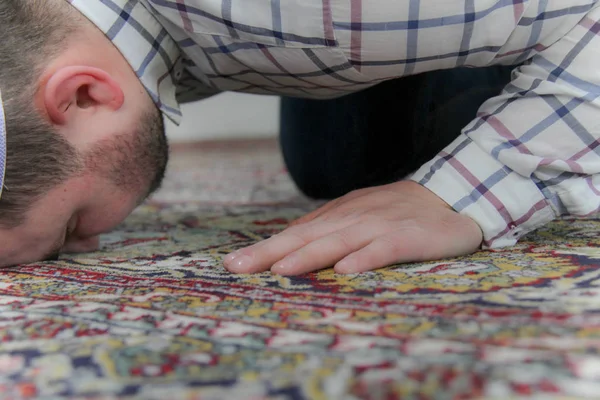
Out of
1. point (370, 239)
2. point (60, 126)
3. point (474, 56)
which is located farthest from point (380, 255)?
point (60, 126)

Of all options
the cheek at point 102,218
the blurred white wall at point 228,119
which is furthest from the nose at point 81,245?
the blurred white wall at point 228,119

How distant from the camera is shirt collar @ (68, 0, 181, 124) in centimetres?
76

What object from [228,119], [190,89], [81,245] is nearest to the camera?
[81,245]

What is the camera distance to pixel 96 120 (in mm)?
752

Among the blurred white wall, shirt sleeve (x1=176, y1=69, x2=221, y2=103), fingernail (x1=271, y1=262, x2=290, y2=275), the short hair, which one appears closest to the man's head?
the short hair

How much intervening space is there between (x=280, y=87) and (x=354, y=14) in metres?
0.21

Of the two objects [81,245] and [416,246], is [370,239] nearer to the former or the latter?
[416,246]

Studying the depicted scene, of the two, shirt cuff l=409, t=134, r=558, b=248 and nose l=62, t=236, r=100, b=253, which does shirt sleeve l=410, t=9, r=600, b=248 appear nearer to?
shirt cuff l=409, t=134, r=558, b=248

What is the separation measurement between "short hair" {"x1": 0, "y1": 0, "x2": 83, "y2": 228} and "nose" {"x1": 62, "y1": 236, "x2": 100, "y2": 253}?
0.41ft

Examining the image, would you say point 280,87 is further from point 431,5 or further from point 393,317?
point 393,317

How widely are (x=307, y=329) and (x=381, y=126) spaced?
70 cm

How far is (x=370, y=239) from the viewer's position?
66 cm

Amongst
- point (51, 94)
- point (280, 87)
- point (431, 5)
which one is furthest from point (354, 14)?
point (51, 94)

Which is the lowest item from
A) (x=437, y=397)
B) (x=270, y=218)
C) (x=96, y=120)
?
(x=437, y=397)
